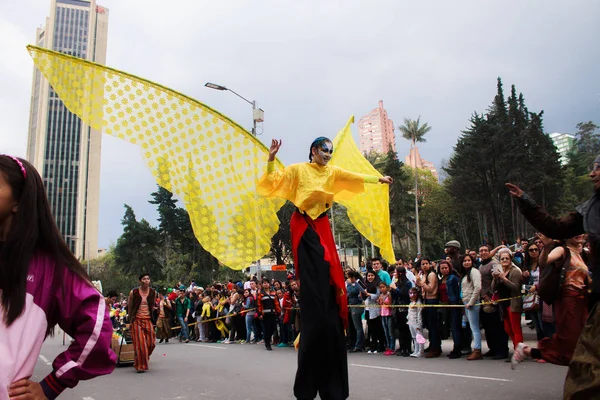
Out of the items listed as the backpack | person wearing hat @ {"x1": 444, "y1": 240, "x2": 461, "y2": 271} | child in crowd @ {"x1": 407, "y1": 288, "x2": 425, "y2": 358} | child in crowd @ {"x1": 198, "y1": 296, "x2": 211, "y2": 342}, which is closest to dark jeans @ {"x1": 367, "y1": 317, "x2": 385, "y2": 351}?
child in crowd @ {"x1": 407, "y1": 288, "x2": 425, "y2": 358}

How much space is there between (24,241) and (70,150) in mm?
114470

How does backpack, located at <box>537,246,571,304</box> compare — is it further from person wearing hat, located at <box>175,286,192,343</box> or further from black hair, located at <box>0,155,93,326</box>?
person wearing hat, located at <box>175,286,192,343</box>

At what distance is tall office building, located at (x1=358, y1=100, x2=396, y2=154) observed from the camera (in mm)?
155500

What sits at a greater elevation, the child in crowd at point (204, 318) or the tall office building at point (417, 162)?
the tall office building at point (417, 162)

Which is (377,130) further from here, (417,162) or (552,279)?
(552,279)

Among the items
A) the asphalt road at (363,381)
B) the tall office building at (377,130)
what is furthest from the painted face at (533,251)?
the tall office building at (377,130)

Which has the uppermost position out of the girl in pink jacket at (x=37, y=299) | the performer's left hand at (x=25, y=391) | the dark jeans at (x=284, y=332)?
the girl in pink jacket at (x=37, y=299)

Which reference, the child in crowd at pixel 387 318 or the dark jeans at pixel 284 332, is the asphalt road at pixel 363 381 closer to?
the child in crowd at pixel 387 318

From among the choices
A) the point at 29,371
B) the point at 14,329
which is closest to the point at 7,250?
the point at 14,329

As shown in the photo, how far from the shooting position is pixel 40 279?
6.06ft

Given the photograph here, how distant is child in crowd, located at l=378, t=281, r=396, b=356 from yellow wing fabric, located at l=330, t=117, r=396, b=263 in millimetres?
4799

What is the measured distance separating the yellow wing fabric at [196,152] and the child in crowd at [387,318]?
5538 millimetres

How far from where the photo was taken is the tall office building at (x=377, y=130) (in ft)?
510

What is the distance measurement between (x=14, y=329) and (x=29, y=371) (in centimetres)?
17
